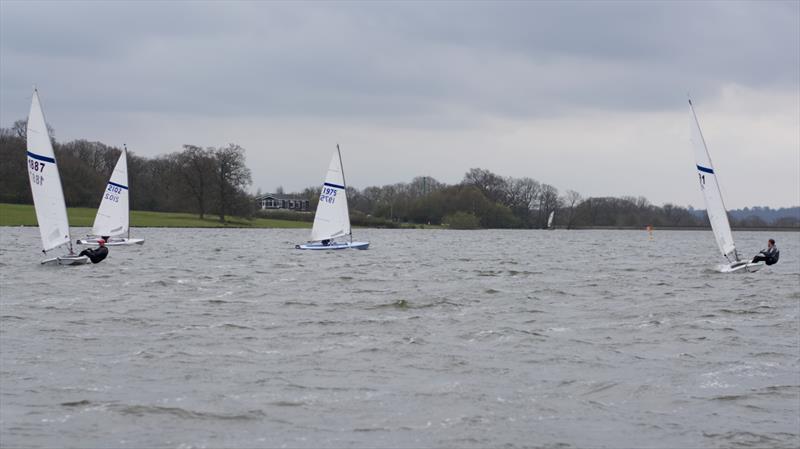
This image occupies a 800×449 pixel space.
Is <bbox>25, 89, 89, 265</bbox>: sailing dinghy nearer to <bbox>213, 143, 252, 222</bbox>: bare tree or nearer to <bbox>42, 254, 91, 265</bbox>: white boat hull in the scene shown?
<bbox>42, 254, 91, 265</bbox>: white boat hull

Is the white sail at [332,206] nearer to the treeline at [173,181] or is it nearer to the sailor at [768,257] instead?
the sailor at [768,257]

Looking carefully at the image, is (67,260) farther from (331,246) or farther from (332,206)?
(332,206)

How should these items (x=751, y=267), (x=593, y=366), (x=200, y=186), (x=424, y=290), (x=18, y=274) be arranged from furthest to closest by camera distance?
(x=200, y=186) → (x=751, y=267) → (x=18, y=274) → (x=424, y=290) → (x=593, y=366)

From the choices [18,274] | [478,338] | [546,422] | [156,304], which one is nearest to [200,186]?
[18,274]

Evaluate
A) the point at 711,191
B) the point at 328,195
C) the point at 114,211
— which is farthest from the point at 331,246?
the point at 711,191

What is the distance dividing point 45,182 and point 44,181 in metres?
0.05

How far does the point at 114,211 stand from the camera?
55812 millimetres

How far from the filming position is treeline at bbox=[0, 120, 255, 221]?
339 feet

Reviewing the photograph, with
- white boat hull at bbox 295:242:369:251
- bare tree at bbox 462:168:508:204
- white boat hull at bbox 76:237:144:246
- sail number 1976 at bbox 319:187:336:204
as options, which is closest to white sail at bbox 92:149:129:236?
white boat hull at bbox 76:237:144:246

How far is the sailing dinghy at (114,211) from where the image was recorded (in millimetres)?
55344

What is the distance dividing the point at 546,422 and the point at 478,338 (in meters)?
6.70

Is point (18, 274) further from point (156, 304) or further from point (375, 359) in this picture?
point (375, 359)

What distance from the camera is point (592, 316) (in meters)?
22.3

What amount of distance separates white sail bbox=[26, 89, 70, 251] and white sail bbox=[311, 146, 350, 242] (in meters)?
18.0
